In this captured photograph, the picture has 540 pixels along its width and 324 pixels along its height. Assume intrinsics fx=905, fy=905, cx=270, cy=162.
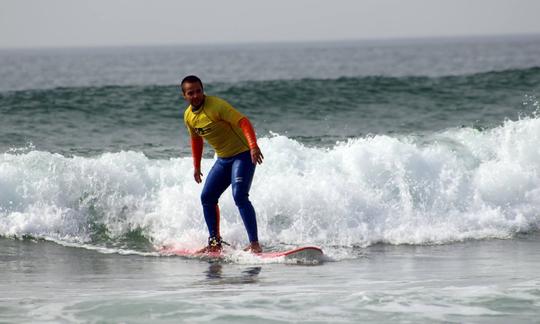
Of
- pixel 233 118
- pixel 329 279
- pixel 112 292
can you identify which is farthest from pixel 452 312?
pixel 233 118

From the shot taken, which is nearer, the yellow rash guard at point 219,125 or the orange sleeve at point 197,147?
the yellow rash guard at point 219,125

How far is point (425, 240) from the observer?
1048 cm

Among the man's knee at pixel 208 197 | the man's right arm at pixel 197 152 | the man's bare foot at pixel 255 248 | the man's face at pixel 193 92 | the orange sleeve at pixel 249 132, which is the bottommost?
the man's bare foot at pixel 255 248

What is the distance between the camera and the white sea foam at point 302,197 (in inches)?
424

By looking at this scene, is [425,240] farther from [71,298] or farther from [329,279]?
[71,298]

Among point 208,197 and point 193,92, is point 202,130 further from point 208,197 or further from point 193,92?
point 208,197

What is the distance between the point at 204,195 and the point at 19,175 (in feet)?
10.7

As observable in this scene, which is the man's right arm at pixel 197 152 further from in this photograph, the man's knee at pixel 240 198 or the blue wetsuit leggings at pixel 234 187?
the man's knee at pixel 240 198

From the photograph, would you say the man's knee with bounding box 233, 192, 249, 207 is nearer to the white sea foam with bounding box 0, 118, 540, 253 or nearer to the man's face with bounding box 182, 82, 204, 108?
the man's face with bounding box 182, 82, 204, 108

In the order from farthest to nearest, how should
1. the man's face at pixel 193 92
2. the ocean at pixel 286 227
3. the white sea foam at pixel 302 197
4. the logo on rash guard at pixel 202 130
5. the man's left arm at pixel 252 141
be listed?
1. the white sea foam at pixel 302 197
2. the logo on rash guard at pixel 202 130
3. the man's face at pixel 193 92
4. the man's left arm at pixel 252 141
5. the ocean at pixel 286 227

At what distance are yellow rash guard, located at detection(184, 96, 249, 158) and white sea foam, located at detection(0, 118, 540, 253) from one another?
163 cm

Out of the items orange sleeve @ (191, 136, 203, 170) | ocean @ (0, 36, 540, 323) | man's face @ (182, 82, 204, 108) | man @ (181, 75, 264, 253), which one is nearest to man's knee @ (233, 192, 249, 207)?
man @ (181, 75, 264, 253)

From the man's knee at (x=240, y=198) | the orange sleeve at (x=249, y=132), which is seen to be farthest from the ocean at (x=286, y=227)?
the orange sleeve at (x=249, y=132)

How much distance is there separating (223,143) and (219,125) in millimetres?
234
